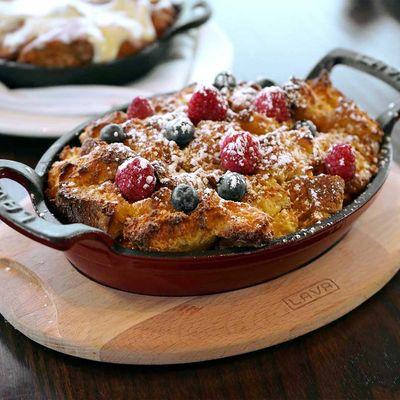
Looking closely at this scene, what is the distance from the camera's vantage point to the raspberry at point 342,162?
4.45 ft

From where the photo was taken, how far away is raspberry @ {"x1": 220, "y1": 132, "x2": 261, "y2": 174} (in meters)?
1.28

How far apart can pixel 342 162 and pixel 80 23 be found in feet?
4.35

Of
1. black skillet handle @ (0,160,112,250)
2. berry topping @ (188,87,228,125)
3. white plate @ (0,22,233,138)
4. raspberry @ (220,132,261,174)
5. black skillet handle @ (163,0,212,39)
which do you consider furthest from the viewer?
black skillet handle @ (163,0,212,39)

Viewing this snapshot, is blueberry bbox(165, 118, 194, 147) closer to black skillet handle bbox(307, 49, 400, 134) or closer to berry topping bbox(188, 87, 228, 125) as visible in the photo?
berry topping bbox(188, 87, 228, 125)

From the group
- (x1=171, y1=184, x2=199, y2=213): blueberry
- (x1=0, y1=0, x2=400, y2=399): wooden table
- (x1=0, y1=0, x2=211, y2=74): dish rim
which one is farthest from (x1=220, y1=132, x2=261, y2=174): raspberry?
(x1=0, y1=0, x2=211, y2=74): dish rim

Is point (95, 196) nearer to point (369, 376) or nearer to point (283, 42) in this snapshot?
point (369, 376)

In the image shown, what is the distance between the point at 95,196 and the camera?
1217 millimetres

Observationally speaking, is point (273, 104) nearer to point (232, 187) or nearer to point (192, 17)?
Answer: point (232, 187)

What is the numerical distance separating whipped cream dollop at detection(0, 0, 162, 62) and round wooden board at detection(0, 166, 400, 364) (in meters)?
1.07

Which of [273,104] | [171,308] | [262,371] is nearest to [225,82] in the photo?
[273,104]

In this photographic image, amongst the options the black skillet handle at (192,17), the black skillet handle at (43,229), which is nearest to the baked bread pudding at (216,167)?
the black skillet handle at (43,229)

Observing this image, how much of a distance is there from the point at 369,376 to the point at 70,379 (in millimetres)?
570

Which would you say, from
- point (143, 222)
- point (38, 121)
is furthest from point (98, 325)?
point (38, 121)

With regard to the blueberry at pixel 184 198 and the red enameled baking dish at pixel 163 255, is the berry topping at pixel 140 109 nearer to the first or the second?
the red enameled baking dish at pixel 163 255
